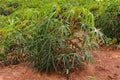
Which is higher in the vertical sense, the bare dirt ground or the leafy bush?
the leafy bush

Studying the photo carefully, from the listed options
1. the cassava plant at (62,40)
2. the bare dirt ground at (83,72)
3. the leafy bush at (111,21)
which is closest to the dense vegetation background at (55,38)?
the cassava plant at (62,40)

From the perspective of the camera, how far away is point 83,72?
3.99 meters

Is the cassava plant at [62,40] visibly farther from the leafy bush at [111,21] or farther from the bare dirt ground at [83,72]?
the leafy bush at [111,21]

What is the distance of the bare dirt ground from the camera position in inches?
151

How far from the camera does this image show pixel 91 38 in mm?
3955

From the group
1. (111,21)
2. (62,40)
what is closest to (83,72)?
(62,40)

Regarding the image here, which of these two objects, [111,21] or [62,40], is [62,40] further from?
[111,21]

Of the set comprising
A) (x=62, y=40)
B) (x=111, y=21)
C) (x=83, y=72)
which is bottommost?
(x=83, y=72)

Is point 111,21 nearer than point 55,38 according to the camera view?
No

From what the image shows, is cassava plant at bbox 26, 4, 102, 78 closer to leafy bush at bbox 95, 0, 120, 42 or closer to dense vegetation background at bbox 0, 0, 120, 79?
dense vegetation background at bbox 0, 0, 120, 79

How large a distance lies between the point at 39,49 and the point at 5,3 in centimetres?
509

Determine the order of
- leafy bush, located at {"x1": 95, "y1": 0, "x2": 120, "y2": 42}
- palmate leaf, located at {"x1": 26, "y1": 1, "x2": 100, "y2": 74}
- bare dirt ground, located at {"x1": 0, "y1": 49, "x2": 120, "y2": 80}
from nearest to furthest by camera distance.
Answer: palmate leaf, located at {"x1": 26, "y1": 1, "x2": 100, "y2": 74} → bare dirt ground, located at {"x1": 0, "y1": 49, "x2": 120, "y2": 80} → leafy bush, located at {"x1": 95, "y1": 0, "x2": 120, "y2": 42}

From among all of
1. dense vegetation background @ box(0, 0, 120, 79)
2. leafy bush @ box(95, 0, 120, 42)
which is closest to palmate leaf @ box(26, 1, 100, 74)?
dense vegetation background @ box(0, 0, 120, 79)

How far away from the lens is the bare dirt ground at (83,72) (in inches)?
151
